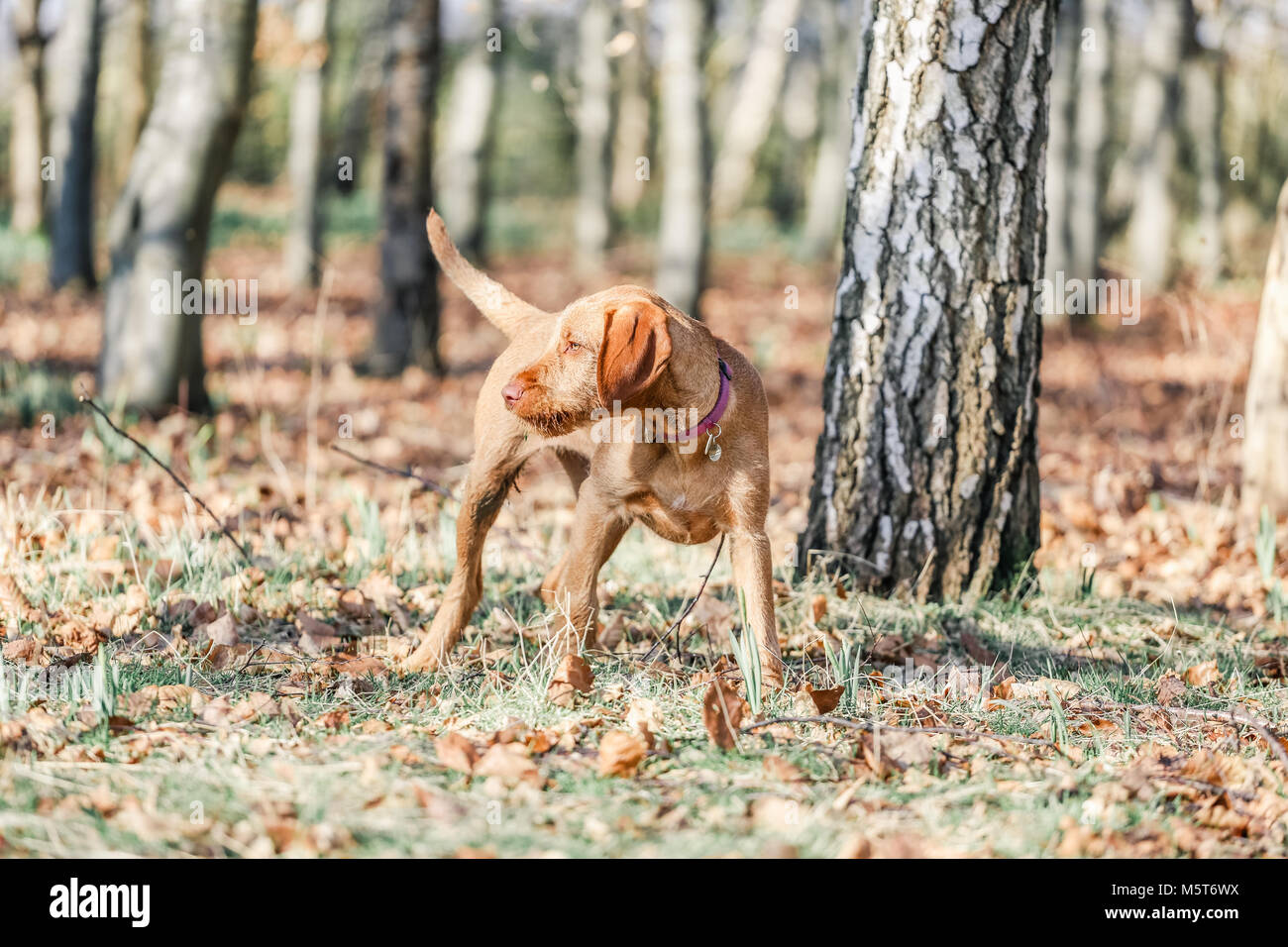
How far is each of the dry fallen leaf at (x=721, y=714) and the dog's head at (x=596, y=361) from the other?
78 centimetres

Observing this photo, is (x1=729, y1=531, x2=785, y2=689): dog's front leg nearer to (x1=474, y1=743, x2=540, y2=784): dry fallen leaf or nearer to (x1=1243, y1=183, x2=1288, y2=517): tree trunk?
(x1=474, y1=743, x2=540, y2=784): dry fallen leaf

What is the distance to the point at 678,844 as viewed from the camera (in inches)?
95.2

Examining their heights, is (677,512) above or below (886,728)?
above

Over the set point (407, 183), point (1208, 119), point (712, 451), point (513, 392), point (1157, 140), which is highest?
point (1208, 119)

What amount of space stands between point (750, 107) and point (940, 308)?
23517 mm

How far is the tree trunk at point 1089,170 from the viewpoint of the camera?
48.6 feet

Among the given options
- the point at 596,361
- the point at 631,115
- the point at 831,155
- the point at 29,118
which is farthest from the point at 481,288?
the point at 631,115

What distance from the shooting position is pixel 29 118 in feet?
63.6

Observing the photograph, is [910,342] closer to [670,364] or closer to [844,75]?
[670,364]

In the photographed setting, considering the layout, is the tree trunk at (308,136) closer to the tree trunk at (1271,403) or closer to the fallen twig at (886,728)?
the tree trunk at (1271,403)

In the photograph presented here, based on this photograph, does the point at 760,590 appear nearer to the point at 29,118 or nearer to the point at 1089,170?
the point at 1089,170

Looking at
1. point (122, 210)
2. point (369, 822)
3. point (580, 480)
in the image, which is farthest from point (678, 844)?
point (122, 210)

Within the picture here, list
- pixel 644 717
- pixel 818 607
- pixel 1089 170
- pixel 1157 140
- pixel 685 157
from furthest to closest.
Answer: pixel 1157 140 → pixel 1089 170 → pixel 685 157 → pixel 818 607 → pixel 644 717

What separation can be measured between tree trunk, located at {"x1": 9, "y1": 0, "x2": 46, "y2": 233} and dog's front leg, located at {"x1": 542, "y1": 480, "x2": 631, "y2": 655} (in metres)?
15.5
